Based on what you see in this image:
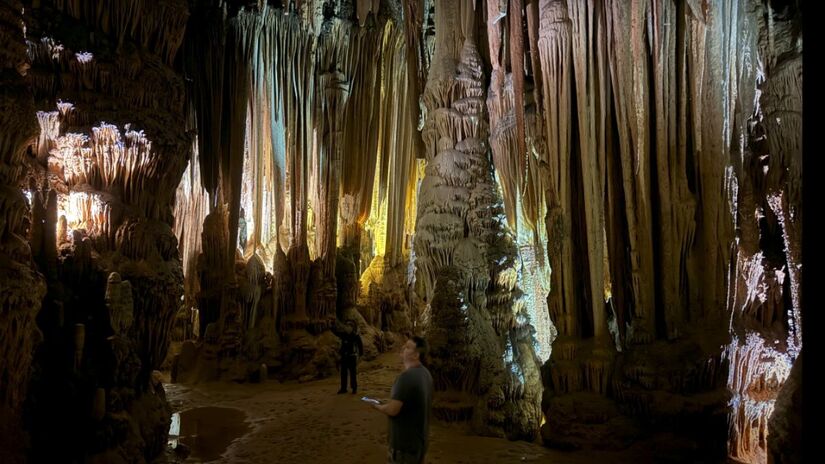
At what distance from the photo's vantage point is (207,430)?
793 cm

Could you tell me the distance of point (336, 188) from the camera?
1311 cm

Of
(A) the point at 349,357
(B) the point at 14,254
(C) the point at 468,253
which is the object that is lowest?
(A) the point at 349,357

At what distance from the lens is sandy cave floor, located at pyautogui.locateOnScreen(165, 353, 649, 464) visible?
6336 millimetres

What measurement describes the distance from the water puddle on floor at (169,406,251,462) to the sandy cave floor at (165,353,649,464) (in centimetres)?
1

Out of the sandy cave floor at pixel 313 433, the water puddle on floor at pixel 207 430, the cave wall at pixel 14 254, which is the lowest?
the water puddle on floor at pixel 207 430

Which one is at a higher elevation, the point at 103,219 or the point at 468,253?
the point at 103,219

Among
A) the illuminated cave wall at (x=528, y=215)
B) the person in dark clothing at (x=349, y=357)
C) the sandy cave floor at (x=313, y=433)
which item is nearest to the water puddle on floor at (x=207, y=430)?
the sandy cave floor at (x=313, y=433)

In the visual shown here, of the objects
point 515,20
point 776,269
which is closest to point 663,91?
point 776,269

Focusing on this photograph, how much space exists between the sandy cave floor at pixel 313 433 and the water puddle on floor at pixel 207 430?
13 millimetres

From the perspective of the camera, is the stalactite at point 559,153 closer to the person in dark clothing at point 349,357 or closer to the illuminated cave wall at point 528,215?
the illuminated cave wall at point 528,215

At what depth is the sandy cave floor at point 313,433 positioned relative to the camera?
634cm

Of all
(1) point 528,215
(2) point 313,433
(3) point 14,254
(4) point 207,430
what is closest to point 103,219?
(3) point 14,254

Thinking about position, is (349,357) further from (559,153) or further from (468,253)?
(559,153)

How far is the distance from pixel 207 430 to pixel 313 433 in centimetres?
153
